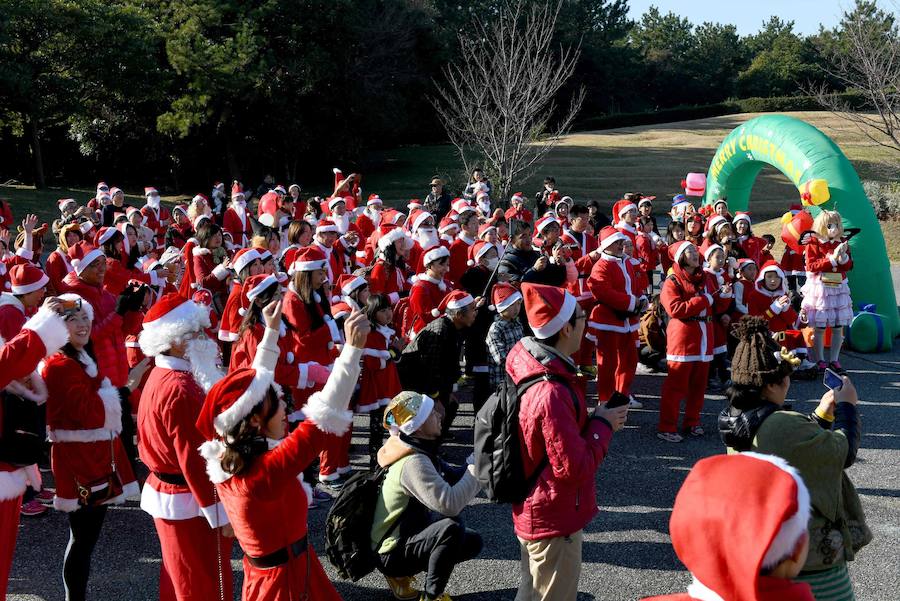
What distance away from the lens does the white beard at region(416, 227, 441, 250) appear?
36.3ft

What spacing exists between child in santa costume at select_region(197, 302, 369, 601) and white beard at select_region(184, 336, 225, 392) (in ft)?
2.18

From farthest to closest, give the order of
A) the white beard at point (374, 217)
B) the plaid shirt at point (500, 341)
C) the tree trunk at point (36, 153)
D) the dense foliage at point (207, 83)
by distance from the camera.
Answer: the tree trunk at point (36, 153)
the dense foliage at point (207, 83)
the white beard at point (374, 217)
the plaid shirt at point (500, 341)

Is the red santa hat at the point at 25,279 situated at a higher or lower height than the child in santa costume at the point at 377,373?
higher

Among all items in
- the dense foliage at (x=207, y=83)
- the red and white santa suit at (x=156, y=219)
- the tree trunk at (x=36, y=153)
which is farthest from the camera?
the tree trunk at (x=36, y=153)

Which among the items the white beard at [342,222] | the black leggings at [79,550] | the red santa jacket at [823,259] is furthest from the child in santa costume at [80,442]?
the red santa jacket at [823,259]

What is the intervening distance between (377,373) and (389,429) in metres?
2.37

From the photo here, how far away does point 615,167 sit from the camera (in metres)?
39.4

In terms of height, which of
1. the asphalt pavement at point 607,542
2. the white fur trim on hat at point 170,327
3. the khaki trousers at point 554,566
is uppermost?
the white fur trim on hat at point 170,327

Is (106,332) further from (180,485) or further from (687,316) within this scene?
(687,316)

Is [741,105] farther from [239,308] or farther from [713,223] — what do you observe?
[239,308]

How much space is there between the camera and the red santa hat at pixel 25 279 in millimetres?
6305

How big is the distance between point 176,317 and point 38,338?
0.64m

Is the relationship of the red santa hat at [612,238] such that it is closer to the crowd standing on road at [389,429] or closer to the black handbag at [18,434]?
the crowd standing on road at [389,429]

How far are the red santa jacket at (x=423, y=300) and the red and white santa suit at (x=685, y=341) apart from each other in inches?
87.0
